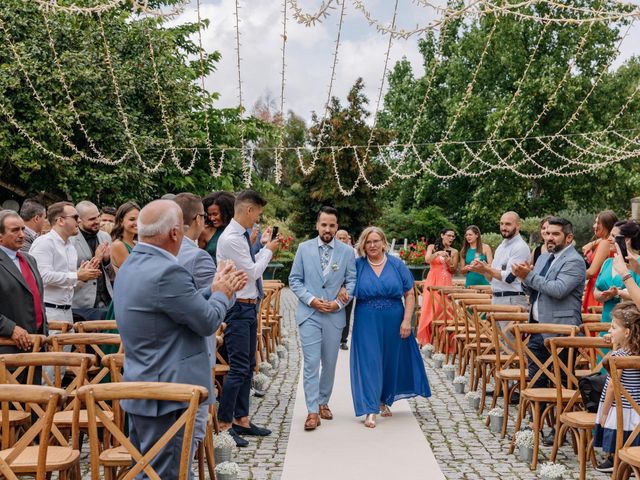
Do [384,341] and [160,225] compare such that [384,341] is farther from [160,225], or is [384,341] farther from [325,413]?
[160,225]

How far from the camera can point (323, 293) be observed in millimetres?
7746

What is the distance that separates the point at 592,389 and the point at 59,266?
4.80m

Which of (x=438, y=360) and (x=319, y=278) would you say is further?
(x=438, y=360)

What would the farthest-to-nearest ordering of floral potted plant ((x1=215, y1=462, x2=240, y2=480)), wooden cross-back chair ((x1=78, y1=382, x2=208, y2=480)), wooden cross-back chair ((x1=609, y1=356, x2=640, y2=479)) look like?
floral potted plant ((x1=215, y1=462, x2=240, y2=480)), wooden cross-back chair ((x1=609, y1=356, x2=640, y2=479)), wooden cross-back chair ((x1=78, y1=382, x2=208, y2=480))

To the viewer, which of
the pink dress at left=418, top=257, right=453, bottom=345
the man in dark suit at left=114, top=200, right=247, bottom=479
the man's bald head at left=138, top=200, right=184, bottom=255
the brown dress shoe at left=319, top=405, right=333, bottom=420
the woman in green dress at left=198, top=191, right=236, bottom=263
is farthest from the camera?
the pink dress at left=418, top=257, right=453, bottom=345

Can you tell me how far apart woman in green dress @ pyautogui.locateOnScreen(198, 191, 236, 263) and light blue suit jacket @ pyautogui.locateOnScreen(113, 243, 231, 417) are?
3.10m

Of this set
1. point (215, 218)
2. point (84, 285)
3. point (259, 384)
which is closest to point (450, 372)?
point (259, 384)

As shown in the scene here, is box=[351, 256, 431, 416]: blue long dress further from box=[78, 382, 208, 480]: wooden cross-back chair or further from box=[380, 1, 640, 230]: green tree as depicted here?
box=[380, 1, 640, 230]: green tree

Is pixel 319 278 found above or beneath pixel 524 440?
above

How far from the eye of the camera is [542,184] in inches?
1400

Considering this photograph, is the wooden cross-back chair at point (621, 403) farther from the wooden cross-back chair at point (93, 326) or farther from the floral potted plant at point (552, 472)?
the wooden cross-back chair at point (93, 326)

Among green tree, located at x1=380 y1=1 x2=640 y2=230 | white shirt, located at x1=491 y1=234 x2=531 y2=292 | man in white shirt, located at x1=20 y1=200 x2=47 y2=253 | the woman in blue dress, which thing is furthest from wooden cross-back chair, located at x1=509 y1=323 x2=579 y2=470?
green tree, located at x1=380 y1=1 x2=640 y2=230

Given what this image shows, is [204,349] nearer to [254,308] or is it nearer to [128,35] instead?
[254,308]

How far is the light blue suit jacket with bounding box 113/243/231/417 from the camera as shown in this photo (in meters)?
3.97
